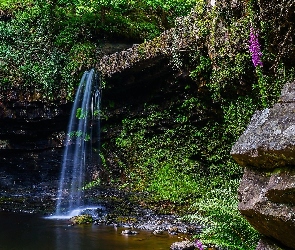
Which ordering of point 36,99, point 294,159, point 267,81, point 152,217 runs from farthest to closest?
point 36,99 → point 152,217 → point 267,81 → point 294,159

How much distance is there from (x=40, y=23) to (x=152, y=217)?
9077mm

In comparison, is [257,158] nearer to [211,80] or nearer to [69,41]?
[211,80]

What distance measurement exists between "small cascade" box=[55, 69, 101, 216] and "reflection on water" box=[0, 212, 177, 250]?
3416 mm

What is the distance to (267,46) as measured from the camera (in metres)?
5.71

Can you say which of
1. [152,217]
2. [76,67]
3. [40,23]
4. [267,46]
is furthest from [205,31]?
[40,23]

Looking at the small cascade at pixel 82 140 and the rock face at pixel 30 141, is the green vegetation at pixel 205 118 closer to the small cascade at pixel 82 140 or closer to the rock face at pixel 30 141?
the small cascade at pixel 82 140

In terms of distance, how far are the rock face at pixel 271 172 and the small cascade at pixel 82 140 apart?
8205 millimetres

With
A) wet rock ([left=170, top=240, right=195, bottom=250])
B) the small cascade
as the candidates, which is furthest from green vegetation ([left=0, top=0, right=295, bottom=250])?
wet rock ([left=170, top=240, right=195, bottom=250])

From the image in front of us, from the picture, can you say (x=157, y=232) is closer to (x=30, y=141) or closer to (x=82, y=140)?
(x=82, y=140)

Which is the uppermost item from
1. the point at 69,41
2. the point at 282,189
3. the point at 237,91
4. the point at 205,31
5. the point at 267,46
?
the point at 69,41

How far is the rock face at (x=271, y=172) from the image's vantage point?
241 cm

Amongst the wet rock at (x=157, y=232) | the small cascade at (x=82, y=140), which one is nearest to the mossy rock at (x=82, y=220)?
the wet rock at (x=157, y=232)

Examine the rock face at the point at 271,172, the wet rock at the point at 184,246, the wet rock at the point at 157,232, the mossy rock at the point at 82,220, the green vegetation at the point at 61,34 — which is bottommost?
the mossy rock at the point at 82,220

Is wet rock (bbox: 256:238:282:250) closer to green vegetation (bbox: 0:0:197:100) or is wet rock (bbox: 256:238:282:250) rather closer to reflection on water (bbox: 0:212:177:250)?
reflection on water (bbox: 0:212:177:250)
